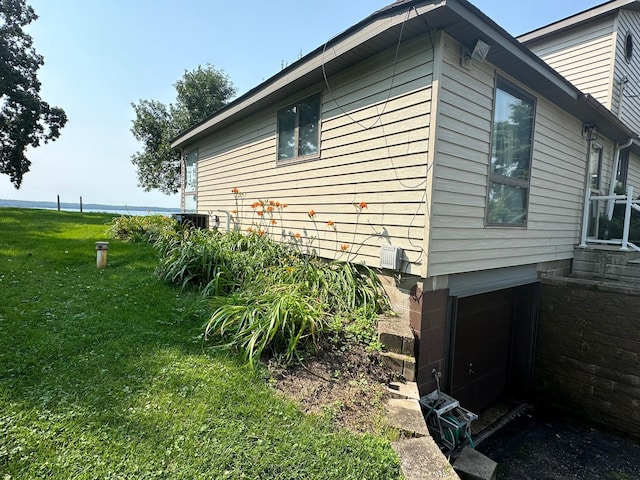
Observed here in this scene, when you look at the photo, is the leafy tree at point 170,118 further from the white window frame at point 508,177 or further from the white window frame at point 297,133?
the white window frame at point 508,177

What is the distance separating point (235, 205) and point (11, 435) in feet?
20.4

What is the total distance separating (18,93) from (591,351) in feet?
80.7

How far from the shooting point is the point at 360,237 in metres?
4.31

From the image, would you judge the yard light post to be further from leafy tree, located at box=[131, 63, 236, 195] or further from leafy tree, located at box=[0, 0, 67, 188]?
leafy tree, located at box=[0, 0, 67, 188]

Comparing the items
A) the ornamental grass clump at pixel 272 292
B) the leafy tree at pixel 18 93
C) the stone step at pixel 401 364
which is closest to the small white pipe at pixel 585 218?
the ornamental grass clump at pixel 272 292

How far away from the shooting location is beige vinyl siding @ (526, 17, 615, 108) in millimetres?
7258

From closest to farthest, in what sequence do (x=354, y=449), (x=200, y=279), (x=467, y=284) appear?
(x=354, y=449) → (x=467, y=284) → (x=200, y=279)

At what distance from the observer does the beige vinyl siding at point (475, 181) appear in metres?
3.50

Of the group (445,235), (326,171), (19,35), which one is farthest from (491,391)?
(19,35)

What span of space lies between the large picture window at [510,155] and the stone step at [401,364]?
225cm

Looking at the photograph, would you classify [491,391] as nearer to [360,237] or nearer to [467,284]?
[467,284]

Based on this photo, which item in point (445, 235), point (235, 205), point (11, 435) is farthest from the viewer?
point (235, 205)

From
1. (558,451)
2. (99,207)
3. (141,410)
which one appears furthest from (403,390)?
(99,207)

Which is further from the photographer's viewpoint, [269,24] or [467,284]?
[269,24]
